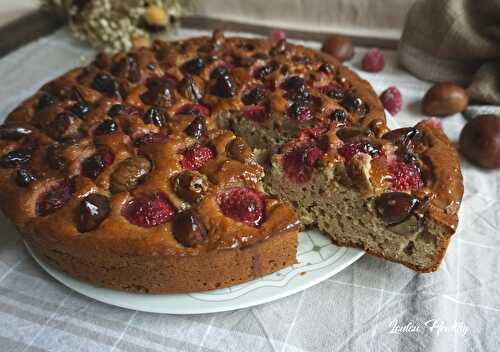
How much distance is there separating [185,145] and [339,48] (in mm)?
2330

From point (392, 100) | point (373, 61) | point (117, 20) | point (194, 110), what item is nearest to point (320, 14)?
point (373, 61)

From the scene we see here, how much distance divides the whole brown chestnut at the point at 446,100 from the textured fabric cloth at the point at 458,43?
13 cm

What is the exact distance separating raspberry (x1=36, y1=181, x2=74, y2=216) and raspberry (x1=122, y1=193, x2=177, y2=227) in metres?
0.34

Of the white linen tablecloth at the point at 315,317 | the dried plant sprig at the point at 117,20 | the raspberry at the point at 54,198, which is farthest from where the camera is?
the dried plant sprig at the point at 117,20

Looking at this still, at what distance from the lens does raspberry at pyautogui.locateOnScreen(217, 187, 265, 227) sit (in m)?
2.26

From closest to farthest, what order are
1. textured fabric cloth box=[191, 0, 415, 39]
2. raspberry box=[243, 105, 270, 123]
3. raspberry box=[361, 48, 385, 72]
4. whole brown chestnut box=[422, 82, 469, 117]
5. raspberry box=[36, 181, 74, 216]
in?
1. raspberry box=[36, 181, 74, 216]
2. raspberry box=[243, 105, 270, 123]
3. whole brown chestnut box=[422, 82, 469, 117]
4. raspberry box=[361, 48, 385, 72]
5. textured fabric cloth box=[191, 0, 415, 39]

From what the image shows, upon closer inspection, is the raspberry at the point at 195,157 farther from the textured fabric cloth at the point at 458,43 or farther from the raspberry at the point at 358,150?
the textured fabric cloth at the point at 458,43

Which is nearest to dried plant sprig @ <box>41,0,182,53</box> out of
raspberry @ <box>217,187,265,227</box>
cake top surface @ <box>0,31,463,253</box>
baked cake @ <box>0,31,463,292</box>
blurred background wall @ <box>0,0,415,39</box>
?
blurred background wall @ <box>0,0,415,39</box>

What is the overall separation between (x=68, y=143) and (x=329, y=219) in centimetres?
153

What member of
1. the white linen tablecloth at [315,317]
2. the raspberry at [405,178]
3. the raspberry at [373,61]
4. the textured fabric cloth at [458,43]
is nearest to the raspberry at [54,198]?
the white linen tablecloth at [315,317]

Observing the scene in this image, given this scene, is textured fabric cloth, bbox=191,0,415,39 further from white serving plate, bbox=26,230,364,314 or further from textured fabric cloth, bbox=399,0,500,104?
white serving plate, bbox=26,230,364,314

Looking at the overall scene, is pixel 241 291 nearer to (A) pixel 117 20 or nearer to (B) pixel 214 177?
(B) pixel 214 177

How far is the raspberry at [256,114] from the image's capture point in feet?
9.87

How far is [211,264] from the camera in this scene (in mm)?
2203
